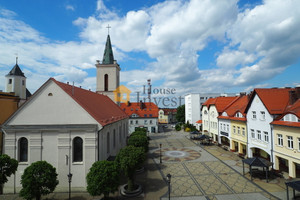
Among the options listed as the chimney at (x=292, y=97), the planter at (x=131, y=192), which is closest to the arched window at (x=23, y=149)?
→ the planter at (x=131, y=192)

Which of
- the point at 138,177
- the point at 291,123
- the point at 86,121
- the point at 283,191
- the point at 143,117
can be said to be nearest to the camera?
the point at 283,191

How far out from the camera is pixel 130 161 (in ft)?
52.0

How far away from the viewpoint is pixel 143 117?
60.4 metres

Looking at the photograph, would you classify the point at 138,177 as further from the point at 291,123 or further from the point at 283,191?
the point at 291,123

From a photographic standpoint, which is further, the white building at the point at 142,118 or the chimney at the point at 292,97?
the white building at the point at 142,118

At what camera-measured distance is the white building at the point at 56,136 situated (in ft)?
54.4

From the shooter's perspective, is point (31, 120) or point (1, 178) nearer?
point (1, 178)

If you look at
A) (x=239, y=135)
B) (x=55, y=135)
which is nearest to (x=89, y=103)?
(x=55, y=135)

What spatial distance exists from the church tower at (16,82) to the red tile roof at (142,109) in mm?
34511

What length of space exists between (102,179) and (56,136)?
737 centimetres

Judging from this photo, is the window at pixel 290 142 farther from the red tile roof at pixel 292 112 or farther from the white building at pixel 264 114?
the white building at pixel 264 114

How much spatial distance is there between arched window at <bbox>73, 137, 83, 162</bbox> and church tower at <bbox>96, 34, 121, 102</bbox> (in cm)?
2210

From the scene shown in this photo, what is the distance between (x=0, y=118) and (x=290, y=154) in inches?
1389

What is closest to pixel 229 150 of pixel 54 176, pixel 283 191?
pixel 283 191
